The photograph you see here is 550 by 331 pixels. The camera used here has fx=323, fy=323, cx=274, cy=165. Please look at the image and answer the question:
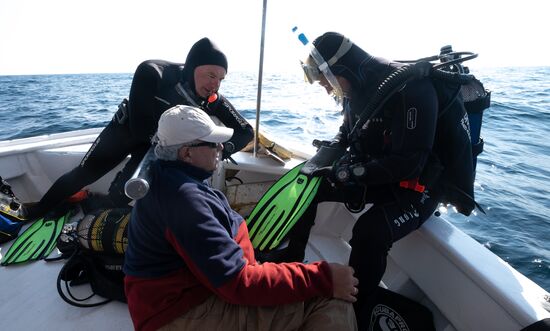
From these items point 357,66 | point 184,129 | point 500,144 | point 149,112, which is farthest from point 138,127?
point 500,144

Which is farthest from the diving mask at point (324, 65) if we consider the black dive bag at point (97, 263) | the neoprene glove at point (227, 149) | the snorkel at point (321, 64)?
the black dive bag at point (97, 263)

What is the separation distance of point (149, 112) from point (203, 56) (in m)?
0.62

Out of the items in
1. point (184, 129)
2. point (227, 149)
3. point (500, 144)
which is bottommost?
point (500, 144)

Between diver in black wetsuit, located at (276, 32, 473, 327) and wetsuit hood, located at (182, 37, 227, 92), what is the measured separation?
2.42 ft

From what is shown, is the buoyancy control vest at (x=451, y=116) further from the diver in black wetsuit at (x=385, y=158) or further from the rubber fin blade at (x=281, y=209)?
the rubber fin blade at (x=281, y=209)

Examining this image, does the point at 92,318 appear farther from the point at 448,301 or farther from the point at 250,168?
the point at 448,301

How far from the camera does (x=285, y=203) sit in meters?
2.43

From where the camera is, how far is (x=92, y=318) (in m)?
1.97

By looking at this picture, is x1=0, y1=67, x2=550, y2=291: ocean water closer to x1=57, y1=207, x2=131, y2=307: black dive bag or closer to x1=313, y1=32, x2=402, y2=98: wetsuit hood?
x1=313, y1=32, x2=402, y2=98: wetsuit hood

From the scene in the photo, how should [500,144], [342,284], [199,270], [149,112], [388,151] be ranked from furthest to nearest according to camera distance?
[500,144], [149,112], [388,151], [342,284], [199,270]

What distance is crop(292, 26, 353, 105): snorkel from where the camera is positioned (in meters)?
2.18

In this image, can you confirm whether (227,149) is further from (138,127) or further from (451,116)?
(451,116)

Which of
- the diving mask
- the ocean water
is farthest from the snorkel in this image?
the ocean water

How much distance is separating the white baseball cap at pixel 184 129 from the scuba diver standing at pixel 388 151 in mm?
1045
